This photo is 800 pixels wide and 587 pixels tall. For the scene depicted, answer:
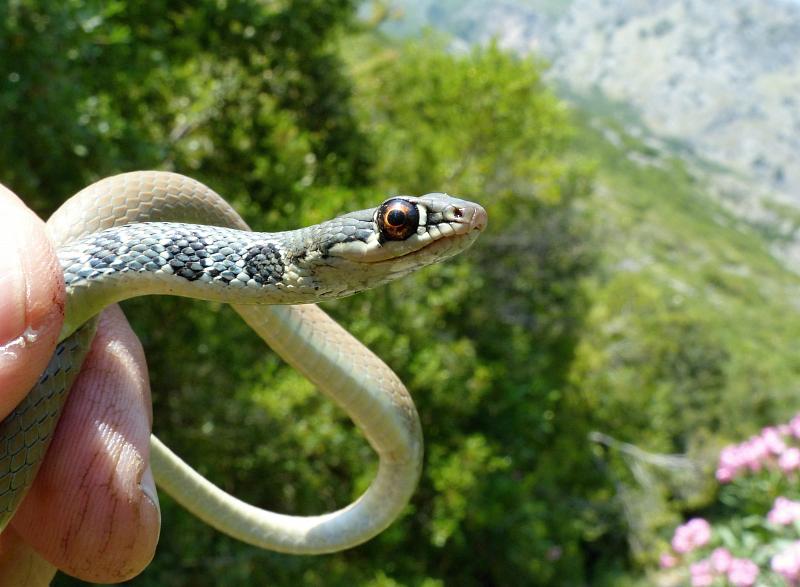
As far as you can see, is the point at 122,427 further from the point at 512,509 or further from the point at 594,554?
the point at 594,554

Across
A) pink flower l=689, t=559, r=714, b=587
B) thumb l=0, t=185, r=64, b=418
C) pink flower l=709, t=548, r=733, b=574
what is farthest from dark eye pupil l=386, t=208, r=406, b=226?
pink flower l=689, t=559, r=714, b=587

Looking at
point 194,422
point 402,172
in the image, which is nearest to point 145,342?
point 194,422

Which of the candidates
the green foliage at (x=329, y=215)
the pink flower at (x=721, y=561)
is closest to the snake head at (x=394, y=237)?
the green foliage at (x=329, y=215)

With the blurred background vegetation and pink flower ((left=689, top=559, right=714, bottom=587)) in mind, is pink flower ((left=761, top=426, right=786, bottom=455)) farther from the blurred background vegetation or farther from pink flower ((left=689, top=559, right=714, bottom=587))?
the blurred background vegetation

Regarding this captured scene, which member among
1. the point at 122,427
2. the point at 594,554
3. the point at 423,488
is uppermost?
the point at 122,427

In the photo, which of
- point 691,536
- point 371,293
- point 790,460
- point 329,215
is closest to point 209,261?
point 790,460

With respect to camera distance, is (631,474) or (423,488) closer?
(423,488)
